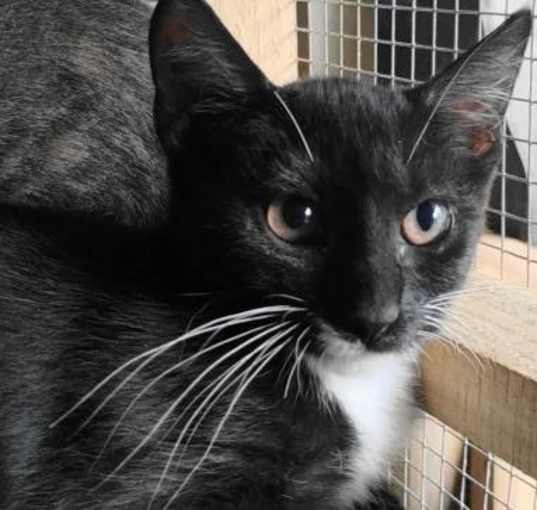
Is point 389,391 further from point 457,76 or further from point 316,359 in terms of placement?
point 457,76

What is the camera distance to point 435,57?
1.19m

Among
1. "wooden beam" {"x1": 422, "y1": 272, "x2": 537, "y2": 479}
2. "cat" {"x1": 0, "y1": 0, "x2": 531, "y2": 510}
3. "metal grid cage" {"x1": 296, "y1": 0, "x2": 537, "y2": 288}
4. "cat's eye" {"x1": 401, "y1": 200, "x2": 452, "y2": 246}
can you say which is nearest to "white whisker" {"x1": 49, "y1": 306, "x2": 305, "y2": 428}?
"cat" {"x1": 0, "y1": 0, "x2": 531, "y2": 510}

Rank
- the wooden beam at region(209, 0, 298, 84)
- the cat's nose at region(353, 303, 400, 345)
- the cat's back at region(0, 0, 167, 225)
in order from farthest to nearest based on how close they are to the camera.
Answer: the wooden beam at region(209, 0, 298, 84) → the cat's back at region(0, 0, 167, 225) → the cat's nose at region(353, 303, 400, 345)

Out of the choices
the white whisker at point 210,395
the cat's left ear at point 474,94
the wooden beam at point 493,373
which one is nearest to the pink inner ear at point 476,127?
the cat's left ear at point 474,94

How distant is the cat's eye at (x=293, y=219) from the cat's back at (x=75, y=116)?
0.26 metres

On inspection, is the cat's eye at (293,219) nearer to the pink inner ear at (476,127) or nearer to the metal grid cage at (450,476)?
the pink inner ear at (476,127)

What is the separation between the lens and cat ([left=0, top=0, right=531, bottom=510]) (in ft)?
2.55

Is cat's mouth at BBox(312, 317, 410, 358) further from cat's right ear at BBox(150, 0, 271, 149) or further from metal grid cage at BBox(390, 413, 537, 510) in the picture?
metal grid cage at BBox(390, 413, 537, 510)

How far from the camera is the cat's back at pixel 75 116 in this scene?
104cm

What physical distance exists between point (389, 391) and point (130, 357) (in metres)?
0.28

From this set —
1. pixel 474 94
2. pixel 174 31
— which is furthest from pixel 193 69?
pixel 474 94

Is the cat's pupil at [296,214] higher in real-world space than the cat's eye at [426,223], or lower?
higher

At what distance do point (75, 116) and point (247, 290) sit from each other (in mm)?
367

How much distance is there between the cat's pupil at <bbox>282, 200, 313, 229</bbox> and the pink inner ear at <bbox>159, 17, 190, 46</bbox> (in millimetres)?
168
